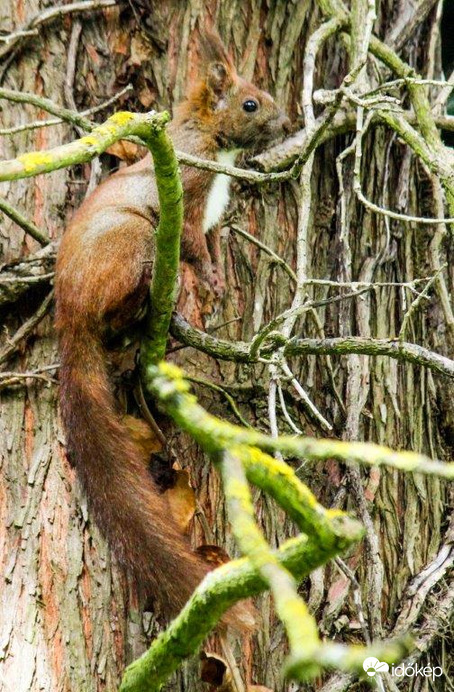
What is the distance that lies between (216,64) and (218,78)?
4.9 inches

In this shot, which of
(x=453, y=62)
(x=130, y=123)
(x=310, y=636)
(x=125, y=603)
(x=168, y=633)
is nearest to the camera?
(x=310, y=636)

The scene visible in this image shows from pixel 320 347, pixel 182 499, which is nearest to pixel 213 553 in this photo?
pixel 182 499

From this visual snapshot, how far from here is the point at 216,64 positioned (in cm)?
426

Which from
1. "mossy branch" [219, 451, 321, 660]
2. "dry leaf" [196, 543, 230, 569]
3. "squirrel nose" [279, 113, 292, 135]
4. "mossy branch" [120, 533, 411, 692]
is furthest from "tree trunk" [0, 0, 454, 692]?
"mossy branch" [219, 451, 321, 660]

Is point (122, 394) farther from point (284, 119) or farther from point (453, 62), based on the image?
point (453, 62)

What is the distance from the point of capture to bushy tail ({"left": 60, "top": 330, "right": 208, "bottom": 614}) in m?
3.08

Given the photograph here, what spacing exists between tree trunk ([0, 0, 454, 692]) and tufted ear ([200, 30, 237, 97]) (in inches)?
3.2

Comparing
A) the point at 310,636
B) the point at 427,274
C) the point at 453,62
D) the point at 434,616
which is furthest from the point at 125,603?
the point at 453,62

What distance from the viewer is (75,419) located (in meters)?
3.48

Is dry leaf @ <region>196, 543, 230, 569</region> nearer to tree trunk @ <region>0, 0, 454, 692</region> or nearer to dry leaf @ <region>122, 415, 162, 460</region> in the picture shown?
tree trunk @ <region>0, 0, 454, 692</region>

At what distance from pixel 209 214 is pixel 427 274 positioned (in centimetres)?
104

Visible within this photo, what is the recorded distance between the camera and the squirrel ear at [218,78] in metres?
4.29

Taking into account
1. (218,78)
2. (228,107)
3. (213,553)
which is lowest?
(213,553)

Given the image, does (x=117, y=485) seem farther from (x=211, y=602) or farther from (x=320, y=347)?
(x=211, y=602)
